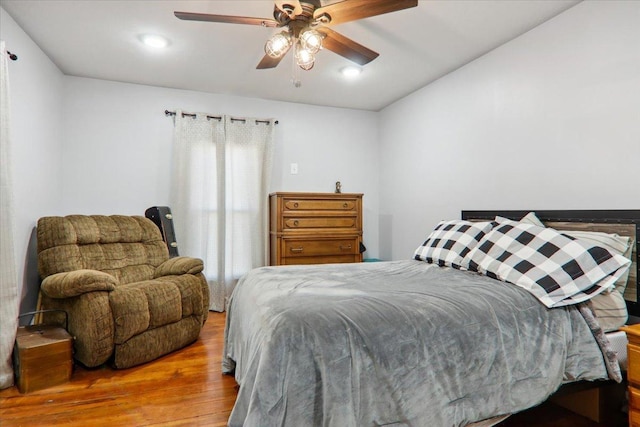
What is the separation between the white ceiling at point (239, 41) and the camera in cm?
226

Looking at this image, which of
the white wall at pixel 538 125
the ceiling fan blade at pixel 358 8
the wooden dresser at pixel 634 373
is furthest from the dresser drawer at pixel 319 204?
the wooden dresser at pixel 634 373

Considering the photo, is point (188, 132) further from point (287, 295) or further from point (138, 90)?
point (287, 295)

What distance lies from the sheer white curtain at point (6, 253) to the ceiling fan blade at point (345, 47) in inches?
74.5

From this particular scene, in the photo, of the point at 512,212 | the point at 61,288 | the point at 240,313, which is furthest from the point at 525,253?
the point at 61,288

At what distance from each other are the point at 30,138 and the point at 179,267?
1514 mm

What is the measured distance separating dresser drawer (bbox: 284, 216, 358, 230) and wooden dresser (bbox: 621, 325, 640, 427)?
2572mm

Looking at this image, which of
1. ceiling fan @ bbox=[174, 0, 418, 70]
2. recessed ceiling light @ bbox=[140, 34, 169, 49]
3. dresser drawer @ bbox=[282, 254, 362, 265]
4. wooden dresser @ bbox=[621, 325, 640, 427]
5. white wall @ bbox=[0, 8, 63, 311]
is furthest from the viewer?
dresser drawer @ bbox=[282, 254, 362, 265]

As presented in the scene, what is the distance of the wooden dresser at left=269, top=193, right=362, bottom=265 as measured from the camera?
361 centimetres

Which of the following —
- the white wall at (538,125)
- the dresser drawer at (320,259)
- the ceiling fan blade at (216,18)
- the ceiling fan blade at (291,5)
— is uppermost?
the ceiling fan blade at (291,5)

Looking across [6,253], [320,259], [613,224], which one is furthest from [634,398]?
[6,253]

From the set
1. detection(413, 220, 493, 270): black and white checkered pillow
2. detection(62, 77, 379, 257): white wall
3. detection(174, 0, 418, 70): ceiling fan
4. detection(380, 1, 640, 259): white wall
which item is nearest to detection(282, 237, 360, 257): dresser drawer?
detection(380, 1, 640, 259): white wall

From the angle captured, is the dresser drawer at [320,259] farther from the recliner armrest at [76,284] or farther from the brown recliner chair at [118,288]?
the recliner armrest at [76,284]

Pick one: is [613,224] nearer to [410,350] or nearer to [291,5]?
[410,350]

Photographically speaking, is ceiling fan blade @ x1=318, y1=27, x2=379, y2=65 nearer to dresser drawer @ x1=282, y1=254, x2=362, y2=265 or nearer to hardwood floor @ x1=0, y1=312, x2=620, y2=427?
dresser drawer @ x1=282, y1=254, x2=362, y2=265
